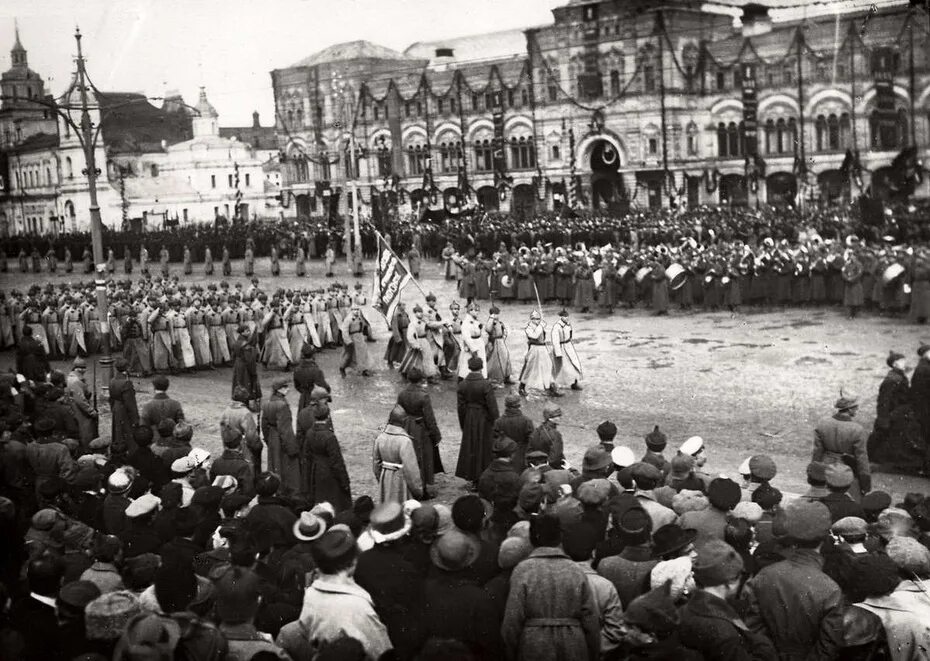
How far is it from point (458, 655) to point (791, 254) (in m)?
20.3

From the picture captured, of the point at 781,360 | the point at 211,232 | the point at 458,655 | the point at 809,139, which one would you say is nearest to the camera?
the point at 458,655

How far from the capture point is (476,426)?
434 inches

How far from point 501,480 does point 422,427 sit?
4.18 meters

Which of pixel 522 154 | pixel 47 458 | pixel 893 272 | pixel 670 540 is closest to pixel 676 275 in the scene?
pixel 893 272

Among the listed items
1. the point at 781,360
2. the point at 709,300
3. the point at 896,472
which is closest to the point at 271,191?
the point at 709,300

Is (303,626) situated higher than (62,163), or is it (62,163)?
(62,163)

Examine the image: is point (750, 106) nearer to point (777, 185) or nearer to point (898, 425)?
point (777, 185)

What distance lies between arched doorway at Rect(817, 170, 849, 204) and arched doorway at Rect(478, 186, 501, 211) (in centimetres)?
1838

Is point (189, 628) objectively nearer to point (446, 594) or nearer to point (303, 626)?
point (303, 626)

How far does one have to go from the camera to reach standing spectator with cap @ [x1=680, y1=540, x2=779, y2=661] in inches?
173

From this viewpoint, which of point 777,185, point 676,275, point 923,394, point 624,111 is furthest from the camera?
point 624,111

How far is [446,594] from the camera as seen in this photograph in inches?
196

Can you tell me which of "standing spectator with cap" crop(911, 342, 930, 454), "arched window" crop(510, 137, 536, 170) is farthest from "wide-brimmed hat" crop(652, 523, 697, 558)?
"arched window" crop(510, 137, 536, 170)

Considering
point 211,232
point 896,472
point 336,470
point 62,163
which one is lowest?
point 896,472
